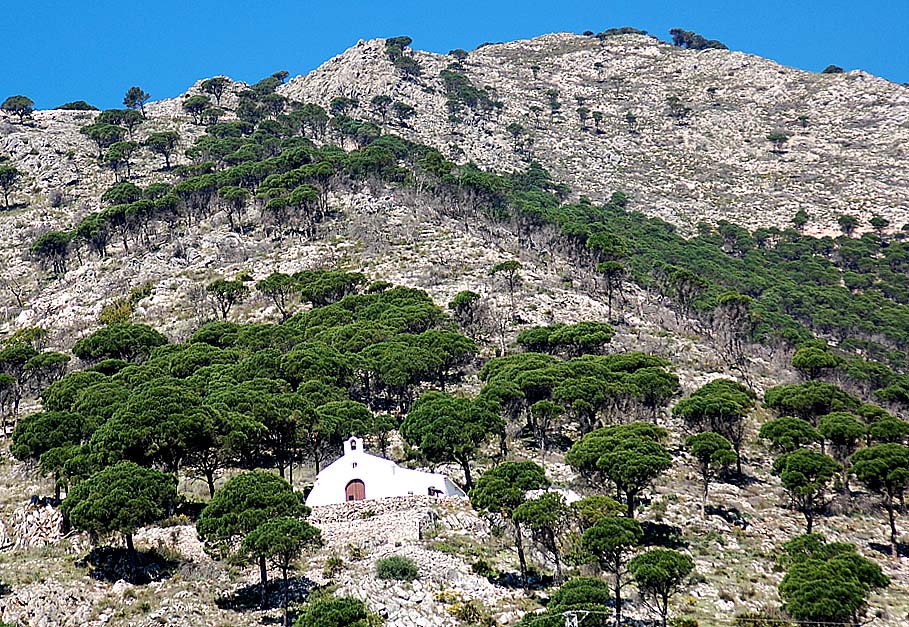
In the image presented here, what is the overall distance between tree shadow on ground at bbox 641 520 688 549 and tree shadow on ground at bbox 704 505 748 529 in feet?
12.2

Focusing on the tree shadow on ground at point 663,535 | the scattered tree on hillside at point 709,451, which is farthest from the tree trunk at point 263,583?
the scattered tree on hillside at point 709,451

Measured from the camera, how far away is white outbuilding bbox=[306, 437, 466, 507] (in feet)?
156

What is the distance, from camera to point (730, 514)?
5178 cm

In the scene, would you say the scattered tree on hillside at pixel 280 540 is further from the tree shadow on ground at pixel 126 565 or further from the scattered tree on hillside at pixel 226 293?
the scattered tree on hillside at pixel 226 293

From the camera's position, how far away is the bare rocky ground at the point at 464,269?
37719mm

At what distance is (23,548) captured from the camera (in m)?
42.2

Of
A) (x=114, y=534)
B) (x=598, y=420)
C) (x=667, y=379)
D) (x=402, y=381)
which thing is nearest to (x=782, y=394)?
(x=667, y=379)

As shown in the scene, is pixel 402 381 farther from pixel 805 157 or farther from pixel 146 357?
pixel 805 157

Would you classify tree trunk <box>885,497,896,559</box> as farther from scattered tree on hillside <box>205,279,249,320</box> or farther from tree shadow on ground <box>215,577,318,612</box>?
scattered tree on hillside <box>205,279,249,320</box>

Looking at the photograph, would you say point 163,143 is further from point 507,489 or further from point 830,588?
point 830,588

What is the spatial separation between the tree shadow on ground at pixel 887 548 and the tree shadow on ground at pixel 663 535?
1093 centimetres

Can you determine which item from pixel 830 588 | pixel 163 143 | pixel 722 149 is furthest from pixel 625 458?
pixel 722 149

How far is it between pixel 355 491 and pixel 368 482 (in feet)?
2.75

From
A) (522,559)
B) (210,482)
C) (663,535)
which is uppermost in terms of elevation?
(210,482)
